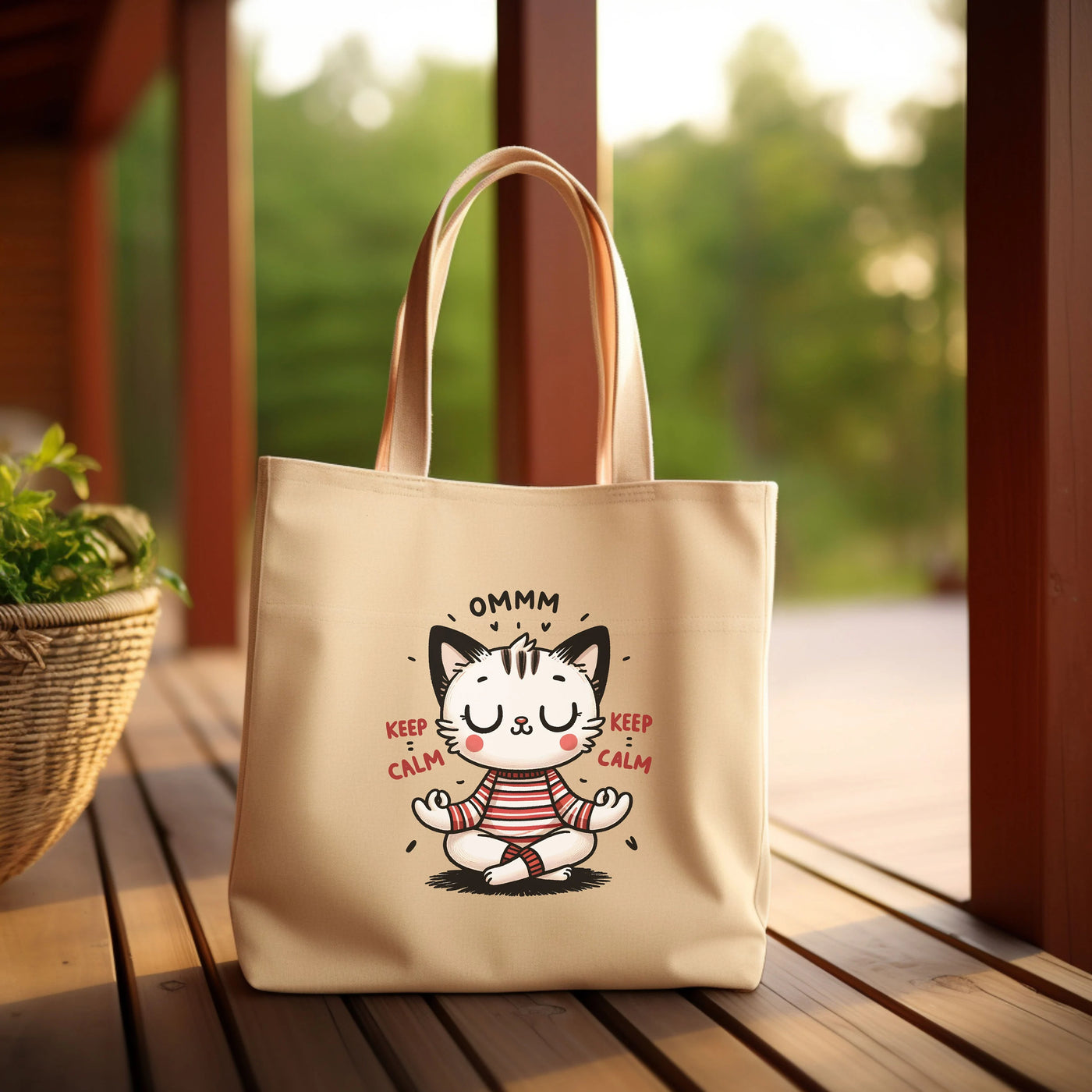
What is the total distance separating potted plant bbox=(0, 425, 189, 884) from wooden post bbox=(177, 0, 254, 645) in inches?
75.5

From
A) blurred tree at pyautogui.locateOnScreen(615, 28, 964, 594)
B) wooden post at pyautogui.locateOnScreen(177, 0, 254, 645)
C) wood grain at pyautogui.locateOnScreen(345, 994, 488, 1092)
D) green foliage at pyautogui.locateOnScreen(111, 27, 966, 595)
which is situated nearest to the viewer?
wood grain at pyautogui.locateOnScreen(345, 994, 488, 1092)

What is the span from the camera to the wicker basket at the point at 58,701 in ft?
3.45

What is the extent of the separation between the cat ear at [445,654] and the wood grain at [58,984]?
1.30ft

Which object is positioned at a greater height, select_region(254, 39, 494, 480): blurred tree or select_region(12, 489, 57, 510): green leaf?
select_region(254, 39, 494, 480): blurred tree

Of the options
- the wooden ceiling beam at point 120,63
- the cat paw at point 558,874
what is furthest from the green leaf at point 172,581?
the wooden ceiling beam at point 120,63

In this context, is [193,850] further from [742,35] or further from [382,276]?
[742,35]

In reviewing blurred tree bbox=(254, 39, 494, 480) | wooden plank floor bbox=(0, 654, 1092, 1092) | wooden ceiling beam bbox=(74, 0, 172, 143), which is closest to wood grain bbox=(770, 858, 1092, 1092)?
wooden plank floor bbox=(0, 654, 1092, 1092)

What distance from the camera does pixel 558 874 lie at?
100 centimetres

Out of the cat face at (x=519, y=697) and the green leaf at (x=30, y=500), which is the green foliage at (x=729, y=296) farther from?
the cat face at (x=519, y=697)

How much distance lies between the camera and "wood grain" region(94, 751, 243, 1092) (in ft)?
2.92

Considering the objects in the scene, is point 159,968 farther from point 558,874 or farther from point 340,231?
point 340,231

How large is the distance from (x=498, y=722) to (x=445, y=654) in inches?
3.1

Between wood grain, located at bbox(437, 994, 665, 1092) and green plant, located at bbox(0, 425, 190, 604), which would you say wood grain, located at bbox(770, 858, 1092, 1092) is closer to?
wood grain, located at bbox(437, 994, 665, 1092)

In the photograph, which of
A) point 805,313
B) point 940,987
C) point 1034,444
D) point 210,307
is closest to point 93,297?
point 210,307
